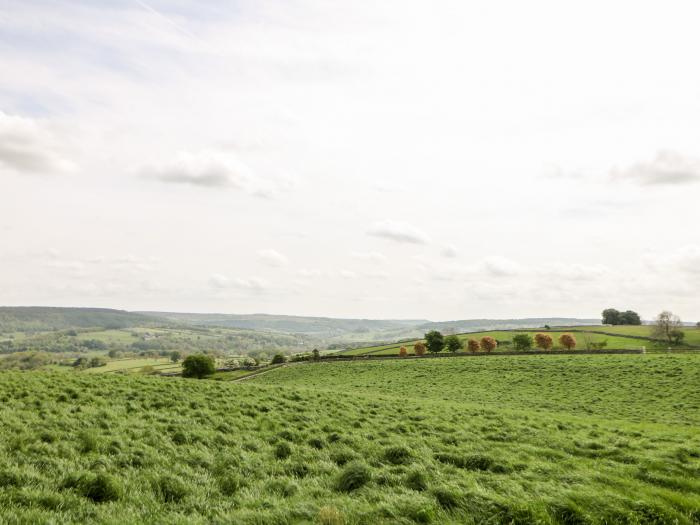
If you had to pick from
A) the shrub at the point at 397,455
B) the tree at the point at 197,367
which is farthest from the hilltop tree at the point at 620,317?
the shrub at the point at 397,455

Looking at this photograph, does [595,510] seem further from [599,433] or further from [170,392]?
[170,392]

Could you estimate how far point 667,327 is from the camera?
98125mm

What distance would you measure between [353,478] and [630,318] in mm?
190082

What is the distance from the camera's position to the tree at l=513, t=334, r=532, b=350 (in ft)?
305

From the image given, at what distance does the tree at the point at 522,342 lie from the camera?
92938 mm

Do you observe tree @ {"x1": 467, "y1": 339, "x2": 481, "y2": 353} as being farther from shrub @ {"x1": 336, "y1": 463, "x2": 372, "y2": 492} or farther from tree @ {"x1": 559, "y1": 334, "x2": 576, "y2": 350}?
shrub @ {"x1": 336, "y1": 463, "x2": 372, "y2": 492}

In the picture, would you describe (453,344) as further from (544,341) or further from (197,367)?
(197,367)

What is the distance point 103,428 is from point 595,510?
12945 millimetres

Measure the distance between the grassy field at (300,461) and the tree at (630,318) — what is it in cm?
17353

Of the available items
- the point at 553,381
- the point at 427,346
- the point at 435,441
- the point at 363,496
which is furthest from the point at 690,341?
the point at 363,496

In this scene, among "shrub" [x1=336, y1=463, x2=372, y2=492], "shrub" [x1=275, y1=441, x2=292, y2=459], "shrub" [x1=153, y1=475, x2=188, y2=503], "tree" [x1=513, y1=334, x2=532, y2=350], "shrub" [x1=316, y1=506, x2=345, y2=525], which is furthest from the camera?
"tree" [x1=513, y1=334, x2=532, y2=350]

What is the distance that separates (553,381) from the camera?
4503cm

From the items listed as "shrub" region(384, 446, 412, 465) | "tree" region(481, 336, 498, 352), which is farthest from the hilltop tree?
"shrub" region(384, 446, 412, 465)

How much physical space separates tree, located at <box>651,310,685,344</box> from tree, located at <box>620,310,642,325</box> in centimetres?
6213
